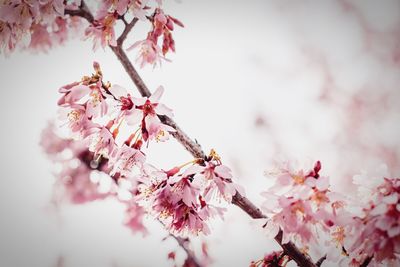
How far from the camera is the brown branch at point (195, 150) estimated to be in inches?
45.6

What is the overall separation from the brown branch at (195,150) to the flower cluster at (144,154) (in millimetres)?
43

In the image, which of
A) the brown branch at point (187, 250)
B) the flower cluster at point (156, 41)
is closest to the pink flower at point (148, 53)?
the flower cluster at point (156, 41)

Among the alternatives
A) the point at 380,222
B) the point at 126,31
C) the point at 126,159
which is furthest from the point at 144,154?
the point at 380,222

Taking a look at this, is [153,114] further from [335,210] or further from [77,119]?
[335,210]

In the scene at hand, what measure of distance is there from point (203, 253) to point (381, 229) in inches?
64.3

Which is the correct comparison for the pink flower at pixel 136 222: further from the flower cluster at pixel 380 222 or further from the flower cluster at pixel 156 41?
the flower cluster at pixel 380 222

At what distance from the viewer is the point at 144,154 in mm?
1160

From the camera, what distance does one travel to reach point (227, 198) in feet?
3.75

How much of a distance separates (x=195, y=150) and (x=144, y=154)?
199 mm

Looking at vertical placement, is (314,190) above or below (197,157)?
below

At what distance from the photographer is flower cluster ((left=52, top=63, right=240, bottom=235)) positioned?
1106 mm

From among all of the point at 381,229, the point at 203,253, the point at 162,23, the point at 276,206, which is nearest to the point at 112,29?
the point at 162,23

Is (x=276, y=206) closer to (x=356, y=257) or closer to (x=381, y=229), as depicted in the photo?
(x=381, y=229)

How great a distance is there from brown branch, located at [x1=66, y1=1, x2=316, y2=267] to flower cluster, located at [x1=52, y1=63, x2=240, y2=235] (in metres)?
0.04
